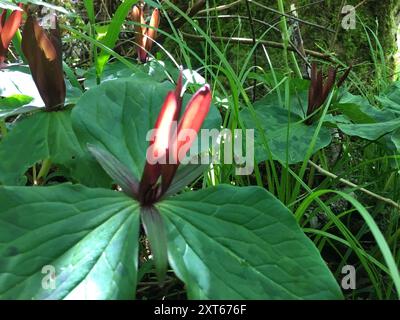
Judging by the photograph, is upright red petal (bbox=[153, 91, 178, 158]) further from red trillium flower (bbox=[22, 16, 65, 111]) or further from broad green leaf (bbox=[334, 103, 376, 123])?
broad green leaf (bbox=[334, 103, 376, 123])

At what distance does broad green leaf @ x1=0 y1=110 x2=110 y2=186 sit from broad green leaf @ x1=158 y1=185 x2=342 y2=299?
131mm

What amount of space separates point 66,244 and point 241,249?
19 centimetres

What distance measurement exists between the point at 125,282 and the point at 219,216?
0.46ft

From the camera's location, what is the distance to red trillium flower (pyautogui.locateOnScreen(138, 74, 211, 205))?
1.68 ft

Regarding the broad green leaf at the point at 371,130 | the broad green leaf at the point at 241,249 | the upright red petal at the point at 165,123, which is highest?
the broad green leaf at the point at 371,130

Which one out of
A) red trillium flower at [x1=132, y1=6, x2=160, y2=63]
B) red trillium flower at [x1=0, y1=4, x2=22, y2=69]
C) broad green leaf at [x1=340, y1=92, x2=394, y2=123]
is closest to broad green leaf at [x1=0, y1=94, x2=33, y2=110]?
red trillium flower at [x1=0, y1=4, x2=22, y2=69]

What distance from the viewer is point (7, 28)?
0.84m

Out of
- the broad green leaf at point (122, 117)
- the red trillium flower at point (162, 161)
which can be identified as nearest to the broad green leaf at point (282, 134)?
the broad green leaf at point (122, 117)

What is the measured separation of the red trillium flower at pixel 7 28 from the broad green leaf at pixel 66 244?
416 mm

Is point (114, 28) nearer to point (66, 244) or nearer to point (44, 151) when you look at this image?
point (44, 151)

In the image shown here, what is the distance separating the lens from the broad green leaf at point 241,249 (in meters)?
0.51

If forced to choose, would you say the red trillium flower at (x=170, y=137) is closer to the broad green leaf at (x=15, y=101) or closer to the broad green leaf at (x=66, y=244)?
the broad green leaf at (x=66, y=244)

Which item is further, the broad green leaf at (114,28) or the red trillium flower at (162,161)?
the broad green leaf at (114,28)
